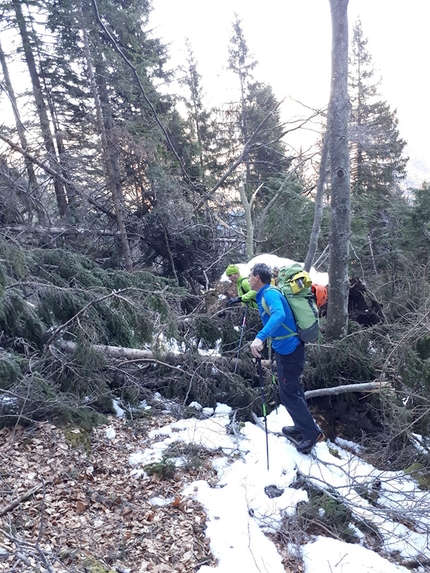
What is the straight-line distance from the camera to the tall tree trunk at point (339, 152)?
17.9 ft

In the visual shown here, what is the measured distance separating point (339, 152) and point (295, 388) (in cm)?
340

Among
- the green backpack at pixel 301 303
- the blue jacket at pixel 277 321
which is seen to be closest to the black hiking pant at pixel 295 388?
the blue jacket at pixel 277 321

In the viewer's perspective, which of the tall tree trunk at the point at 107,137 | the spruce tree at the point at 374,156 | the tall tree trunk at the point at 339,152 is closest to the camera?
the tall tree trunk at the point at 339,152

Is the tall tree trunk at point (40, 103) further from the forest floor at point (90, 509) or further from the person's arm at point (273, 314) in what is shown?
the person's arm at point (273, 314)

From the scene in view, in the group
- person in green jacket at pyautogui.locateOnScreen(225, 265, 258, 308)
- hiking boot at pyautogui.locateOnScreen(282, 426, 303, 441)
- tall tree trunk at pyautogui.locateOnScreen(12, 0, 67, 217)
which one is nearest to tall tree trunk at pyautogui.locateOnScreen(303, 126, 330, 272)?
A: person in green jacket at pyautogui.locateOnScreen(225, 265, 258, 308)

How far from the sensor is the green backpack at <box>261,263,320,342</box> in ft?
13.4

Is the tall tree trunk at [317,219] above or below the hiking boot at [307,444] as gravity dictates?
above

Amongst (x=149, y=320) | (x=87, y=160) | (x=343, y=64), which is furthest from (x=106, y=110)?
(x=149, y=320)

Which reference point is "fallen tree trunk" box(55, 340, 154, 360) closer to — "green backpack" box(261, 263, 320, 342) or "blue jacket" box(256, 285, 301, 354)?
"blue jacket" box(256, 285, 301, 354)

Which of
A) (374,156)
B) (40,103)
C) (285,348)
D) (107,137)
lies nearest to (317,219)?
(285,348)

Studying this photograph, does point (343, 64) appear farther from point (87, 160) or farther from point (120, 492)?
point (87, 160)

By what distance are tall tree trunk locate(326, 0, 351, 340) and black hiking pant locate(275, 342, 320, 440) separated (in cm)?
190

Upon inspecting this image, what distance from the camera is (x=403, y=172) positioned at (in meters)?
21.6

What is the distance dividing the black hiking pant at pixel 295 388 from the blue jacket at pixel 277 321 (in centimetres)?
11
